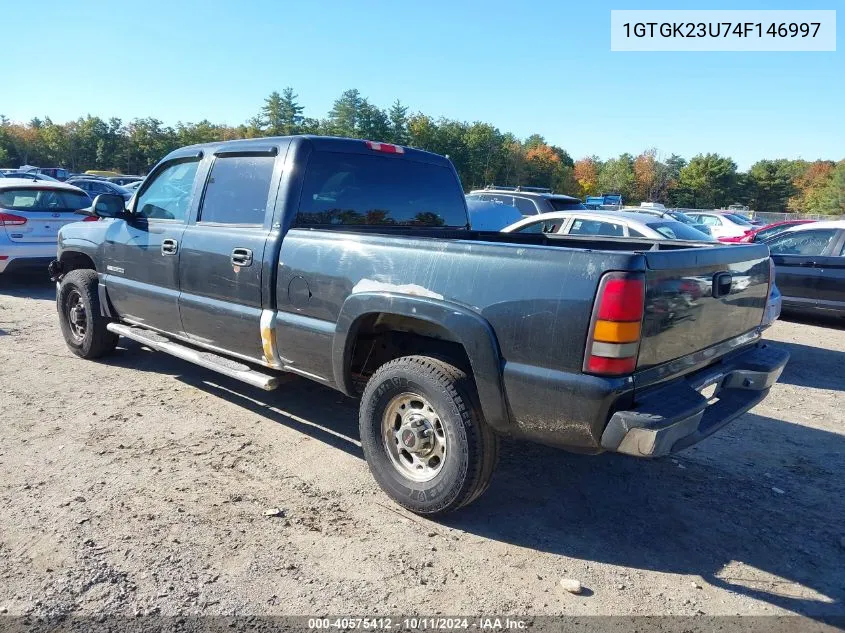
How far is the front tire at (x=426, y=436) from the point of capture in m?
2.95

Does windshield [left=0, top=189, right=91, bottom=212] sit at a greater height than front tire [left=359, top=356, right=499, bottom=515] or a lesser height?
greater

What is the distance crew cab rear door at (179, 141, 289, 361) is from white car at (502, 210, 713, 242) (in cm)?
378

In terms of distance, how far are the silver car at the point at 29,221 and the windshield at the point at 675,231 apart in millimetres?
8829

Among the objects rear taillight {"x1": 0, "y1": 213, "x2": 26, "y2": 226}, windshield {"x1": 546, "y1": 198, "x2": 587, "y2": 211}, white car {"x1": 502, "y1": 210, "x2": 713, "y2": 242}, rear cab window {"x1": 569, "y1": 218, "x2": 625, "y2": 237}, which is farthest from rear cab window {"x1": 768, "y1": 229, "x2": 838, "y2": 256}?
rear taillight {"x1": 0, "y1": 213, "x2": 26, "y2": 226}

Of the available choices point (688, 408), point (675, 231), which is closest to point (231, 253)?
point (688, 408)

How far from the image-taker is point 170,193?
15.8 ft

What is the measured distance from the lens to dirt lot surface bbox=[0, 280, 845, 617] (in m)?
2.60

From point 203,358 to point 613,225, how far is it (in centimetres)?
553

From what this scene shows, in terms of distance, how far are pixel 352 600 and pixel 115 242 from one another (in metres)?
3.96

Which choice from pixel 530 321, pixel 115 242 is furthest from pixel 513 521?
pixel 115 242

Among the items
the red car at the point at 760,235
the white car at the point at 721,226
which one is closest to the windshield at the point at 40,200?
the red car at the point at 760,235

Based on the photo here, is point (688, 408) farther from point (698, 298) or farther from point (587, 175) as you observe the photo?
point (587, 175)

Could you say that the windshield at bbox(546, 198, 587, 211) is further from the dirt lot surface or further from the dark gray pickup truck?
the dirt lot surface

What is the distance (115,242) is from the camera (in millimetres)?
5148
